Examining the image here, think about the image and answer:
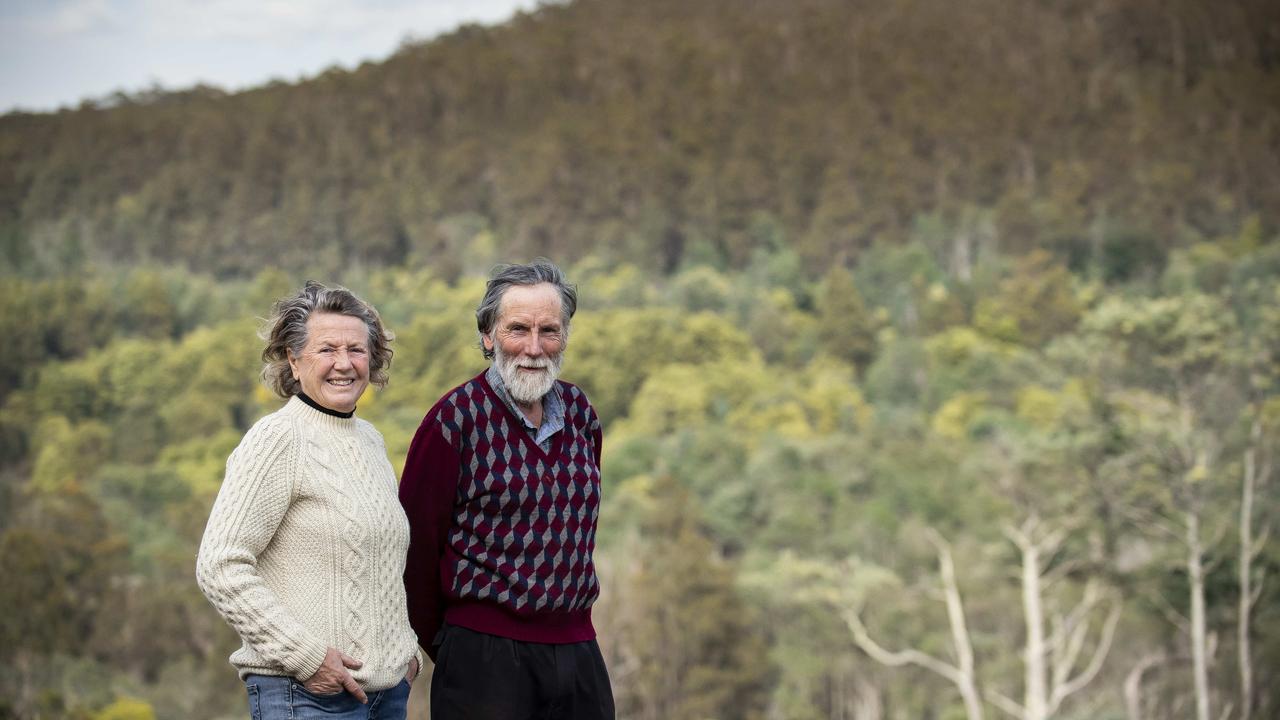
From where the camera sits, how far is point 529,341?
2629 millimetres

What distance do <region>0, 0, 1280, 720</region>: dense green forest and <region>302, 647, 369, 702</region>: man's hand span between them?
21060 mm

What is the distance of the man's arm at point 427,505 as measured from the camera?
2533 millimetres

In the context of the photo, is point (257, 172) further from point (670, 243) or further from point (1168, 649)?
point (1168, 649)

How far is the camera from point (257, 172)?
72.7 meters

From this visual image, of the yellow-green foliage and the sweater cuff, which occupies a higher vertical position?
the sweater cuff

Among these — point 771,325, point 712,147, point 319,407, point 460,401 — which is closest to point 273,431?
point 319,407

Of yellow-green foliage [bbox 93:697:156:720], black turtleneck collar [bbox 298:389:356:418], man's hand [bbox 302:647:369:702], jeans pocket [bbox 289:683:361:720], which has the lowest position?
yellow-green foliage [bbox 93:697:156:720]

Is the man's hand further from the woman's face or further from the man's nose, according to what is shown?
the man's nose

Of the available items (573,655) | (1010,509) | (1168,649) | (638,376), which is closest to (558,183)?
(638,376)

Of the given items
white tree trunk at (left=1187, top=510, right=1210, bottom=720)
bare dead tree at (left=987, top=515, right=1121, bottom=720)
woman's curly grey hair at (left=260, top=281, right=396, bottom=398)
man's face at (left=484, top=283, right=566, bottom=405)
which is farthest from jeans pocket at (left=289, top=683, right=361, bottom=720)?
bare dead tree at (left=987, top=515, right=1121, bottom=720)

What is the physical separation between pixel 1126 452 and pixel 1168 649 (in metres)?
3.56

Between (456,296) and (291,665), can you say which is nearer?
(291,665)

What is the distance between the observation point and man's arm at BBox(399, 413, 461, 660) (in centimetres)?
253

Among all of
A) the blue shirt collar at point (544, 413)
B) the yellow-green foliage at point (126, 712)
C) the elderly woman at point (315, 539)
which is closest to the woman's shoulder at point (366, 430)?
the elderly woman at point (315, 539)
